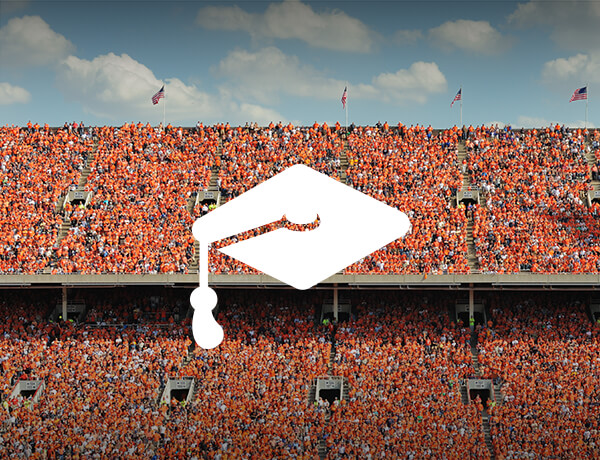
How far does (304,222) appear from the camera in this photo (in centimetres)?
820

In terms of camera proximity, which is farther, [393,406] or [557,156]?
[557,156]

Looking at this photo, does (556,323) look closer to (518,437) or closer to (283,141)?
(518,437)

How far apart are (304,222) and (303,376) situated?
24313mm

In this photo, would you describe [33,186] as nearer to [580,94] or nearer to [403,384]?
[403,384]

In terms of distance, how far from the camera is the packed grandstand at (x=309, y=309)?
28.2 metres

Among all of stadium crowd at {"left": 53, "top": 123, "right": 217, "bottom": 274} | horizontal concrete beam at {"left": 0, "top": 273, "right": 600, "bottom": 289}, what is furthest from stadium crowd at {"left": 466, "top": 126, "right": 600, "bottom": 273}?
stadium crowd at {"left": 53, "top": 123, "right": 217, "bottom": 274}

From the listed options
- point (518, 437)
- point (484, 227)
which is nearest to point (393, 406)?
point (518, 437)

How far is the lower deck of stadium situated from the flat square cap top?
18.1 metres

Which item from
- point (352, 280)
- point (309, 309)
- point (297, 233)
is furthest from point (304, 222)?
point (309, 309)

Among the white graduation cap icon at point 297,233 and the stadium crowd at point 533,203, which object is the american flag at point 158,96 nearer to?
the stadium crowd at point 533,203

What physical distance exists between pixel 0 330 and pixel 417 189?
2137cm

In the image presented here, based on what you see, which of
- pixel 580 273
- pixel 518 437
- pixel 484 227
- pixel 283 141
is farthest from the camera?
pixel 283 141

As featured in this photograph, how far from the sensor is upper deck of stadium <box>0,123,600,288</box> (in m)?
34.8

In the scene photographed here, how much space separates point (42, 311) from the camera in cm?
3659
